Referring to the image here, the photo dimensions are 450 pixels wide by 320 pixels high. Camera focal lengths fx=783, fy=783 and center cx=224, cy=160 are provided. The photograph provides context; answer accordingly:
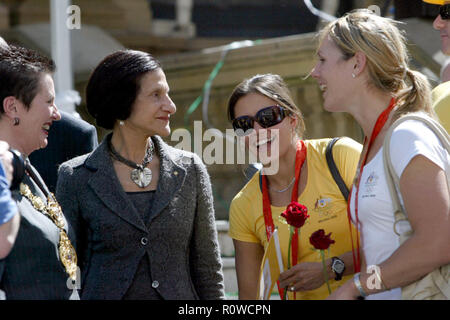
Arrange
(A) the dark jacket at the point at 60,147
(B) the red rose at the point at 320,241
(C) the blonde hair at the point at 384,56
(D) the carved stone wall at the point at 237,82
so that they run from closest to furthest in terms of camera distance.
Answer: (C) the blonde hair at the point at 384,56
(B) the red rose at the point at 320,241
(A) the dark jacket at the point at 60,147
(D) the carved stone wall at the point at 237,82

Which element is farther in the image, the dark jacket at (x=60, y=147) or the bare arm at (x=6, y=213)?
the dark jacket at (x=60, y=147)

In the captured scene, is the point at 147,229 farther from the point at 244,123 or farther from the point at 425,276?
the point at 425,276

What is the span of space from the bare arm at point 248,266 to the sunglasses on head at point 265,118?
1.73 ft

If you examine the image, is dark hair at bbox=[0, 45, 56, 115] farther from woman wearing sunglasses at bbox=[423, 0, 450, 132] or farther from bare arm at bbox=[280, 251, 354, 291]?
woman wearing sunglasses at bbox=[423, 0, 450, 132]

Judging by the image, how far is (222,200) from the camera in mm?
8141

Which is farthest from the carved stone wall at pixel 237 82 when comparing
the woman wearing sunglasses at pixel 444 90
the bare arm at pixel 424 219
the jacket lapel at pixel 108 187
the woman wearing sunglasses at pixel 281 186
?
the bare arm at pixel 424 219

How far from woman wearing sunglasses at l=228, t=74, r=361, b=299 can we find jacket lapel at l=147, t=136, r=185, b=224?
299 mm

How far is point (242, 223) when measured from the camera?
350 centimetres

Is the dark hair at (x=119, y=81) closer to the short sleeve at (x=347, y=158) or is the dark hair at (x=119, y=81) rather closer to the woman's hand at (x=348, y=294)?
the short sleeve at (x=347, y=158)

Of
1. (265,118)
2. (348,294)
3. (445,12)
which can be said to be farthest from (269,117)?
(348,294)

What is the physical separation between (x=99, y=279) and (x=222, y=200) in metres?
4.90

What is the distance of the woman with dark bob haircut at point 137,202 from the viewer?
10.7 feet
